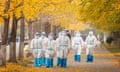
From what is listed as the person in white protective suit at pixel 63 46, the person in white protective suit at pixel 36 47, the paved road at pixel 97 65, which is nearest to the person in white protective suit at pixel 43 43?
the person in white protective suit at pixel 36 47

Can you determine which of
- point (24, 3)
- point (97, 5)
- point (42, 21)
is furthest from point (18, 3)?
point (42, 21)

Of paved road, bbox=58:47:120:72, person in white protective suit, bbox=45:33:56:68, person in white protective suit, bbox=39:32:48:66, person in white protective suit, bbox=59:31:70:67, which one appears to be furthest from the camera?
person in white protective suit, bbox=59:31:70:67

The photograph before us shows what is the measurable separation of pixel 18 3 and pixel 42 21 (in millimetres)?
21914

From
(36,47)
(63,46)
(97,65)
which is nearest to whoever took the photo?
(63,46)

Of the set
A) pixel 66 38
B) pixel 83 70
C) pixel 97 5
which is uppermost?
pixel 97 5

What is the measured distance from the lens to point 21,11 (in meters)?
25.5

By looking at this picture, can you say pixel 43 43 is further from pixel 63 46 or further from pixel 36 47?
pixel 63 46

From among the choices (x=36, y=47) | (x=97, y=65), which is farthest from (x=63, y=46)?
(x=97, y=65)

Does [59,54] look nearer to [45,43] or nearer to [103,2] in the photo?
[45,43]

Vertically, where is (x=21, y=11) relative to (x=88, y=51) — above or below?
above

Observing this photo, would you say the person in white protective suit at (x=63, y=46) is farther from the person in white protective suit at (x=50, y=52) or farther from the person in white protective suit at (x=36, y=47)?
the person in white protective suit at (x=36, y=47)

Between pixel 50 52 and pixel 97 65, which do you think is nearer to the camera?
pixel 50 52

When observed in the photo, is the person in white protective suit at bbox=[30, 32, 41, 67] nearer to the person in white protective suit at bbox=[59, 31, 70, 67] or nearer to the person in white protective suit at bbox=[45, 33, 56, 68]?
the person in white protective suit at bbox=[45, 33, 56, 68]

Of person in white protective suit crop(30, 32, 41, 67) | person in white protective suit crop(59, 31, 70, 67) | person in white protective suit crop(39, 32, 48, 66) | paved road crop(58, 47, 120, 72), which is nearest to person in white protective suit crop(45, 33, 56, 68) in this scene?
person in white protective suit crop(39, 32, 48, 66)
